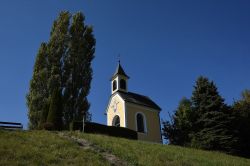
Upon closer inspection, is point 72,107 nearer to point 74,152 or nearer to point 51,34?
point 51,34

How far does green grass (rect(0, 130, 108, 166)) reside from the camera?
1400 cm

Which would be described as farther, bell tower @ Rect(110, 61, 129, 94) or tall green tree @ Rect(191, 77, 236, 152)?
bell tower @ Rect(110, 61, 129, 94)

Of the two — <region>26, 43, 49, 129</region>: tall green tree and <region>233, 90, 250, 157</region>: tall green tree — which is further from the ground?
<region>26, 43, 49, 129</region>: tall green tree

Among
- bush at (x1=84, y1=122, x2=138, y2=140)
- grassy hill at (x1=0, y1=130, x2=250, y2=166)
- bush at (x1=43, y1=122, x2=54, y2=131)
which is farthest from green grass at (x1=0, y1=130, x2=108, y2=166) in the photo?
bush at (x1=84, y1=122, x2=138, y2=140)

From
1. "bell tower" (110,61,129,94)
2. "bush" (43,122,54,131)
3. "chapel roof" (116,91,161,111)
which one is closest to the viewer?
"bush" (43,122,54,131)

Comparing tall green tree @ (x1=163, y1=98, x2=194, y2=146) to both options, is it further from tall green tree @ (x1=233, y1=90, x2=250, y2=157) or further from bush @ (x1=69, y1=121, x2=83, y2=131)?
bush @ (x1=69, y1=121, x2=83, y2=131)

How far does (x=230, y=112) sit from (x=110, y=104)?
13.0m

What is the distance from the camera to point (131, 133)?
1170 inches

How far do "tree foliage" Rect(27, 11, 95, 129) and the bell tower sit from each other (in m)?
3.04

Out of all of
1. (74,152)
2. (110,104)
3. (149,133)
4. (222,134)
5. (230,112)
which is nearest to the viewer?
(74,152)

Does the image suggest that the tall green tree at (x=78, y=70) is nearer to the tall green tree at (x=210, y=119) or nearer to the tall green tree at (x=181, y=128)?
the tall green tree at (x=181, y=128)

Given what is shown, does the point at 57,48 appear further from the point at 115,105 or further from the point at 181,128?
the point at 181,128

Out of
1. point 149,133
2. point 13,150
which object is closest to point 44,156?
point 13,150

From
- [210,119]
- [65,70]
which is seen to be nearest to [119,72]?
[65,70]
